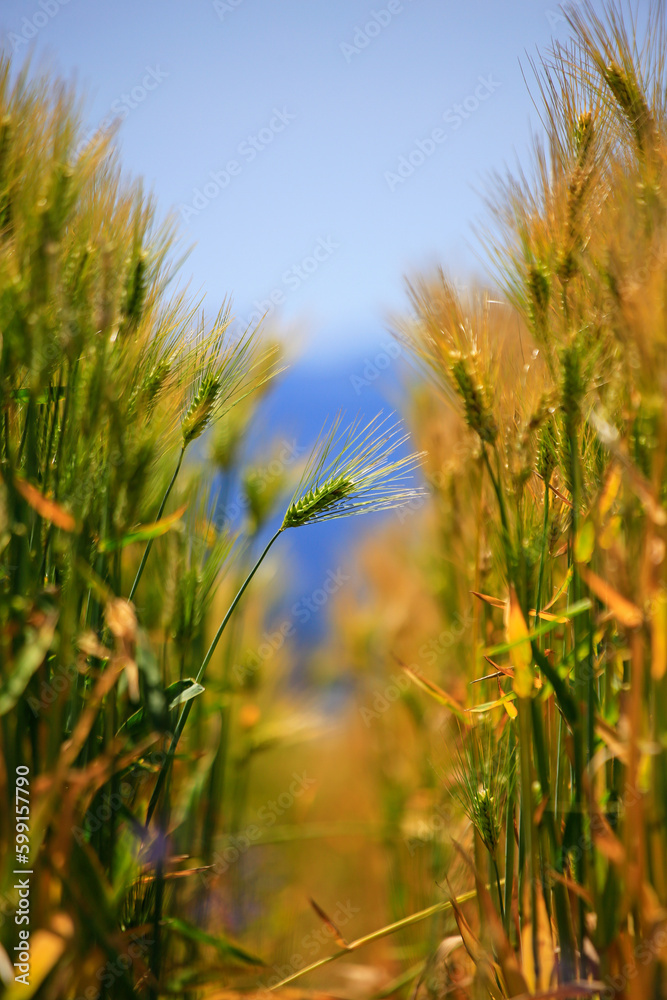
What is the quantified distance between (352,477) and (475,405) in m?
0.16

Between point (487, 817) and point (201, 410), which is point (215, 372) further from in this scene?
point (487, 817)

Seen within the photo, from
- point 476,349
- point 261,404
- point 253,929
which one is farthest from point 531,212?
point 253,929

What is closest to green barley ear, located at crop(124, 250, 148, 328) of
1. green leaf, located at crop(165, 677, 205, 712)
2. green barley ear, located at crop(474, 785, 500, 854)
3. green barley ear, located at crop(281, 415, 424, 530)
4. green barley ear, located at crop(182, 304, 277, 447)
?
green barley ear, located at crop(182, 304, 277, 447)

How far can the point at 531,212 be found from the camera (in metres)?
0.71

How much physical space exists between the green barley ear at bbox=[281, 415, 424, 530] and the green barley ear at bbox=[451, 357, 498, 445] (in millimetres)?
80

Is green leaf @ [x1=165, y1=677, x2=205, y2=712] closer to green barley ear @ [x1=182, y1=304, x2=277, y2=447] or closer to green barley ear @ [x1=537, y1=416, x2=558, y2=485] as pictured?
green barley ear @ [x1=182, y1=304, x2=277, y2=447]

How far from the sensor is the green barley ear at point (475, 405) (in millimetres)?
633

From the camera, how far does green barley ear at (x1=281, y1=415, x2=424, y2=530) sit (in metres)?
0.69

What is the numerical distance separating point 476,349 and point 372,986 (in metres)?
1.26

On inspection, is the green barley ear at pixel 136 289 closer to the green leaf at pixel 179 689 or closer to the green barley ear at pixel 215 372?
the green barley ear at pixel 215 372

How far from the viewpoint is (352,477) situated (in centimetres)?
70

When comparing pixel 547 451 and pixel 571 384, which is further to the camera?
pixel 547 451

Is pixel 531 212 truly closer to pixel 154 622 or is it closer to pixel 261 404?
pixel 261 404

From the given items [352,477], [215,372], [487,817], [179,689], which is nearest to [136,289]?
[215,372]
